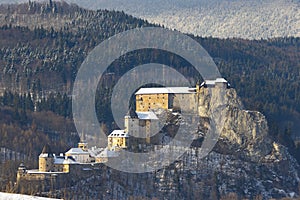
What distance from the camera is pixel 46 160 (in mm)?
111438

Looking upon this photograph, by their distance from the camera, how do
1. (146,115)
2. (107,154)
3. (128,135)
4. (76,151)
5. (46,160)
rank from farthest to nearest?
(146,115) < (128,135) < (107,154) < (76,151) < (46,160)

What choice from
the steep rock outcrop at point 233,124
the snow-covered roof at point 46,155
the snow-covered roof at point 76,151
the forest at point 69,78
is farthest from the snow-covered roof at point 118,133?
the steep rock outcrop at point 233,124

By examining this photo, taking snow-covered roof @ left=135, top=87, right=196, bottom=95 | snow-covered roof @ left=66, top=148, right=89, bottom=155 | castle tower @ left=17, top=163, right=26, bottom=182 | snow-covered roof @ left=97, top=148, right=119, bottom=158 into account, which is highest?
snow-covered roof @ left=135, top=87, right=196, bottom=95

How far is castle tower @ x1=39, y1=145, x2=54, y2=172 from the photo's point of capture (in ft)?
364

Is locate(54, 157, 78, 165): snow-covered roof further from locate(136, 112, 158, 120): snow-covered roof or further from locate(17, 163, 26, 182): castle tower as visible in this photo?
locate(136, 112, 158, 120): snow-covered roof

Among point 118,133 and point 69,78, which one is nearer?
point 118,133

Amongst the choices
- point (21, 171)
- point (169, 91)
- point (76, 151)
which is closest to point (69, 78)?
point (169, 91)

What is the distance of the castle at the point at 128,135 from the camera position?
11094 centimetres

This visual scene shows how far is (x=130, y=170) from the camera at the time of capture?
117 meters

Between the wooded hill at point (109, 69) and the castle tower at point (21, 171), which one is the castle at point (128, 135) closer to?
the castle tower at point (21, 171)

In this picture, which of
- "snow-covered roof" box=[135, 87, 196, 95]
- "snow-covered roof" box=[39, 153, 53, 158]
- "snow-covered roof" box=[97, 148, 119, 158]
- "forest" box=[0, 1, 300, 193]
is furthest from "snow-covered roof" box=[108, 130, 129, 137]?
"snow-covered roof" box=[135, 87, 196, 95]

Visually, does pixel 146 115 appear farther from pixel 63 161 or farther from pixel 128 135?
pixel 63 161

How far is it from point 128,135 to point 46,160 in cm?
1029

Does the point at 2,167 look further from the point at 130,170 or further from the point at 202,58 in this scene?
the point at 202,58
